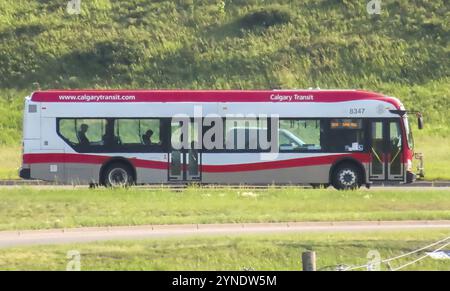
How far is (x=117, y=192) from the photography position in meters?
30.2

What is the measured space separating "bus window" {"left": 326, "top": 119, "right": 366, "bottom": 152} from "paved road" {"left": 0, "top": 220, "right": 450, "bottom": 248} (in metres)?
9.90

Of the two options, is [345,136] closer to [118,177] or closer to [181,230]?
[118,177]

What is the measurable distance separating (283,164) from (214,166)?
221 centimetres

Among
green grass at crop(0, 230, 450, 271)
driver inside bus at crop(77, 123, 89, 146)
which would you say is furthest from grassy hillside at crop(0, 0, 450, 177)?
green grass at crop(0, 230, 450, 271)

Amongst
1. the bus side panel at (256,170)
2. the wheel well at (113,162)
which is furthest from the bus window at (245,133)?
the wheel well at (113,162)

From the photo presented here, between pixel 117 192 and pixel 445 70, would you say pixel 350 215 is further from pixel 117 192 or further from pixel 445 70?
pixel 445 70

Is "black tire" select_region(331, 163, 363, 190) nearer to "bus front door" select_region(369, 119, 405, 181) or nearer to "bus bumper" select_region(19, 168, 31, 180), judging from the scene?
"bus front door" select_region(369, 119, 405, 181)

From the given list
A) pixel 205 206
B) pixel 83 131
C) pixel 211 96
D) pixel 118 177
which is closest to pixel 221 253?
pixel 205 206

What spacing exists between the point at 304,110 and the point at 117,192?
23.5 feet

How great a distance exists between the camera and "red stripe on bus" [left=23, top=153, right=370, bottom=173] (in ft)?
110

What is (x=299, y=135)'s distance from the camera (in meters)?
34.0

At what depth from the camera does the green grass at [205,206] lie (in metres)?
24.6
